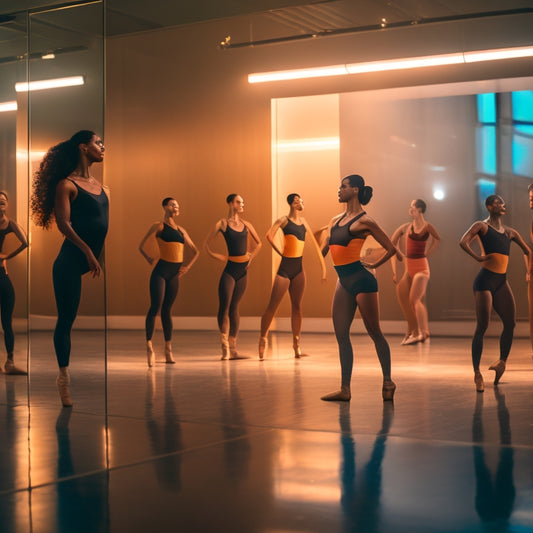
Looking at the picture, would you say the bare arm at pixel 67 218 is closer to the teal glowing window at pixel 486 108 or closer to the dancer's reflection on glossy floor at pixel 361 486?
the dancer's reflection on glossy floor at pixel 361 486

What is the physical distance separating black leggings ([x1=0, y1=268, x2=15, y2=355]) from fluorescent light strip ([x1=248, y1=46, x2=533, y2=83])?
27.3 ft

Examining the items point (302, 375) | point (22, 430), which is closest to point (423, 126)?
point (302, 375)

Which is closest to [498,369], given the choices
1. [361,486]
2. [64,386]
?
[64,386]

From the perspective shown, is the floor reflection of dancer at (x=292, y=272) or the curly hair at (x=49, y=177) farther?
the floor reflection of dancer at (x=292, y=272)

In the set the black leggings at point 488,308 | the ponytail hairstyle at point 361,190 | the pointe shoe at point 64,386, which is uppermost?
the ponytail hairstyle at point 361,190

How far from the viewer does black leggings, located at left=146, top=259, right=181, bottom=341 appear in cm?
1050

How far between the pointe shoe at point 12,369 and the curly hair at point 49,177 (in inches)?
43.5

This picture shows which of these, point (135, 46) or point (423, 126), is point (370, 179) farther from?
point (135, 46)

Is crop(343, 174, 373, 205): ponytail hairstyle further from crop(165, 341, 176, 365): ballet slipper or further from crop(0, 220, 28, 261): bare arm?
crop(165, 341, 176, 365): ballet slipper

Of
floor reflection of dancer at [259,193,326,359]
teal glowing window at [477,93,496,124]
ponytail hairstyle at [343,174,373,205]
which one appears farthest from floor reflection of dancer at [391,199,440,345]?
ponytail hairstyle at [343,174,373,205]

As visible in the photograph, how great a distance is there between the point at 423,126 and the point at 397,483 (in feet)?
36.7

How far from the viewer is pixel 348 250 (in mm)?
7199

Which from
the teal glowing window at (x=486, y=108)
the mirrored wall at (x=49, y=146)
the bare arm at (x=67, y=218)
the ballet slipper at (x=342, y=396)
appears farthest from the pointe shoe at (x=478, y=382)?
the teal glowing window at (x=486, y=108)

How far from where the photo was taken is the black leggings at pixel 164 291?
10.5m
